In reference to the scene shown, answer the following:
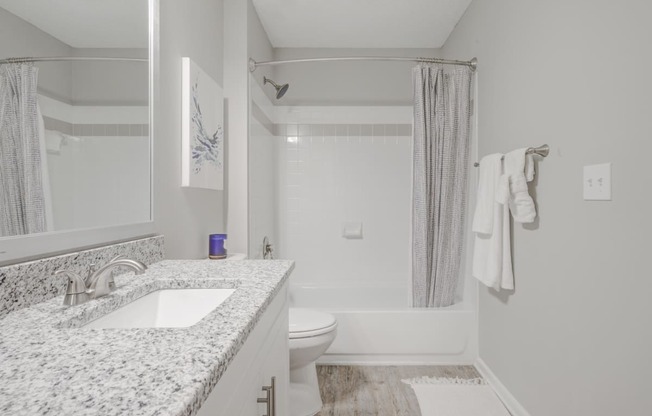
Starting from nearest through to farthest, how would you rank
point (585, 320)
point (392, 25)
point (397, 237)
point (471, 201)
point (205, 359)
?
1. point (205, 359)
2. point (585, 320)
3. point (471, 201)
4. point (392, 25)
5. point (397, 237)

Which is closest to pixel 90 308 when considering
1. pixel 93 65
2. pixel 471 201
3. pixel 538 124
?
pixel 93 65

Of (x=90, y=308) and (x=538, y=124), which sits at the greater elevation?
(x=538, y=124)

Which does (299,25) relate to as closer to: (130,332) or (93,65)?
(93,65)

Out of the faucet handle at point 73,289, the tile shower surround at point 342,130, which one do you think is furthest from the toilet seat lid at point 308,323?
the tile shower surround at point 342,130

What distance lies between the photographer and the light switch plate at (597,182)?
120cm

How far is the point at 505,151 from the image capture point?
6.53ft

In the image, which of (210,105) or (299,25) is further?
(299,25)

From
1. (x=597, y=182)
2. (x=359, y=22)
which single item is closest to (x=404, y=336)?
(x=597, y=182)

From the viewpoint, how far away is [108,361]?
54 cm

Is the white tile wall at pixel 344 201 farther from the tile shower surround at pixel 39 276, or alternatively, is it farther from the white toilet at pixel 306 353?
the tile shower surround at pixel 39 276

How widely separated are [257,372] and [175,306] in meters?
0.37

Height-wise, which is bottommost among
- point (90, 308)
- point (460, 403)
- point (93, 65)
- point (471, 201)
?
point (460, 403)

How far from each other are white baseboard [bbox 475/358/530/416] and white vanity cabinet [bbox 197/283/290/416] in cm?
121

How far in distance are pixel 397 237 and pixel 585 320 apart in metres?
2.06
